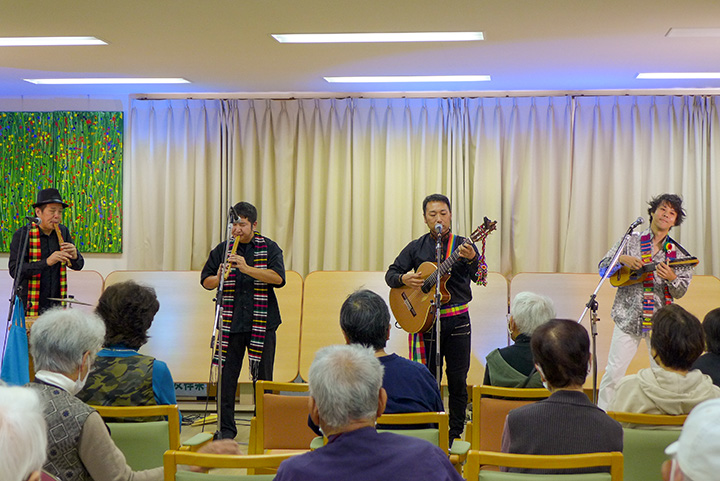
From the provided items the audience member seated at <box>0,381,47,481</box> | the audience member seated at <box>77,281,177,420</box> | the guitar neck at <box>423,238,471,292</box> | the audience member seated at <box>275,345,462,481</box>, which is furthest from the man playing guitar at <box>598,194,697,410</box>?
the audience member seated at <box>0,381,47,481</box>

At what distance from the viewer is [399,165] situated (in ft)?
25.1

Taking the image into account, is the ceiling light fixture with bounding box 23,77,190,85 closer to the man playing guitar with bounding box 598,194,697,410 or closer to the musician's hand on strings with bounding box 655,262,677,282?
the man playing guitar with bounding box 598,194,697,410

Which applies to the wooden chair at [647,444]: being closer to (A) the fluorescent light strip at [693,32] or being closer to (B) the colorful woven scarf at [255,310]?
(B) the colorful woven scarf at [255,310]

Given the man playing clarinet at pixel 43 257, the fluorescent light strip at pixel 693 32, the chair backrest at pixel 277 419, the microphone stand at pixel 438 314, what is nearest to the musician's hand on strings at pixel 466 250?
the microphone stand at pixel 438 314

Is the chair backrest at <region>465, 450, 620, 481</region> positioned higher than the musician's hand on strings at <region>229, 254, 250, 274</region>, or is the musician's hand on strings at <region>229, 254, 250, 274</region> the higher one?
the musician's hand on strings at <region>229, 254, 250, 274</region>

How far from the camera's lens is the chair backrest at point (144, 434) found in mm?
2742

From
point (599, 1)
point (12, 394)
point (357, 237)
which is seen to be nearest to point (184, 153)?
point (357, 237)

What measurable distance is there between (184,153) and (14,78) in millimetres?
1690

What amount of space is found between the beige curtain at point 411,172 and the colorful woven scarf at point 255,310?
2.24 m

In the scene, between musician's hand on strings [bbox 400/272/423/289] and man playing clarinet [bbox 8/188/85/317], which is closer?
musician's hand on strings [bbox 400/272/423/289]

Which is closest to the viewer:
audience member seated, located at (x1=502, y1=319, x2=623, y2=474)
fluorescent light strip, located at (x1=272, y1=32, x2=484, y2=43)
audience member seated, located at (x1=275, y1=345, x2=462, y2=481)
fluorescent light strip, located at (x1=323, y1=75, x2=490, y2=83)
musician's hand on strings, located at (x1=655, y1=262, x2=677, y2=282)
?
audience member seated, located at (x1=275, y1=345, x2=462, y2=481)

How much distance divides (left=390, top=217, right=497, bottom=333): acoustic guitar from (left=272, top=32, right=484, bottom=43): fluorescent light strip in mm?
1382

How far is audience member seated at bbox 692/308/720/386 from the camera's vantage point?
329cm

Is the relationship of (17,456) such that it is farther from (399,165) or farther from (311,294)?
(399,165)
